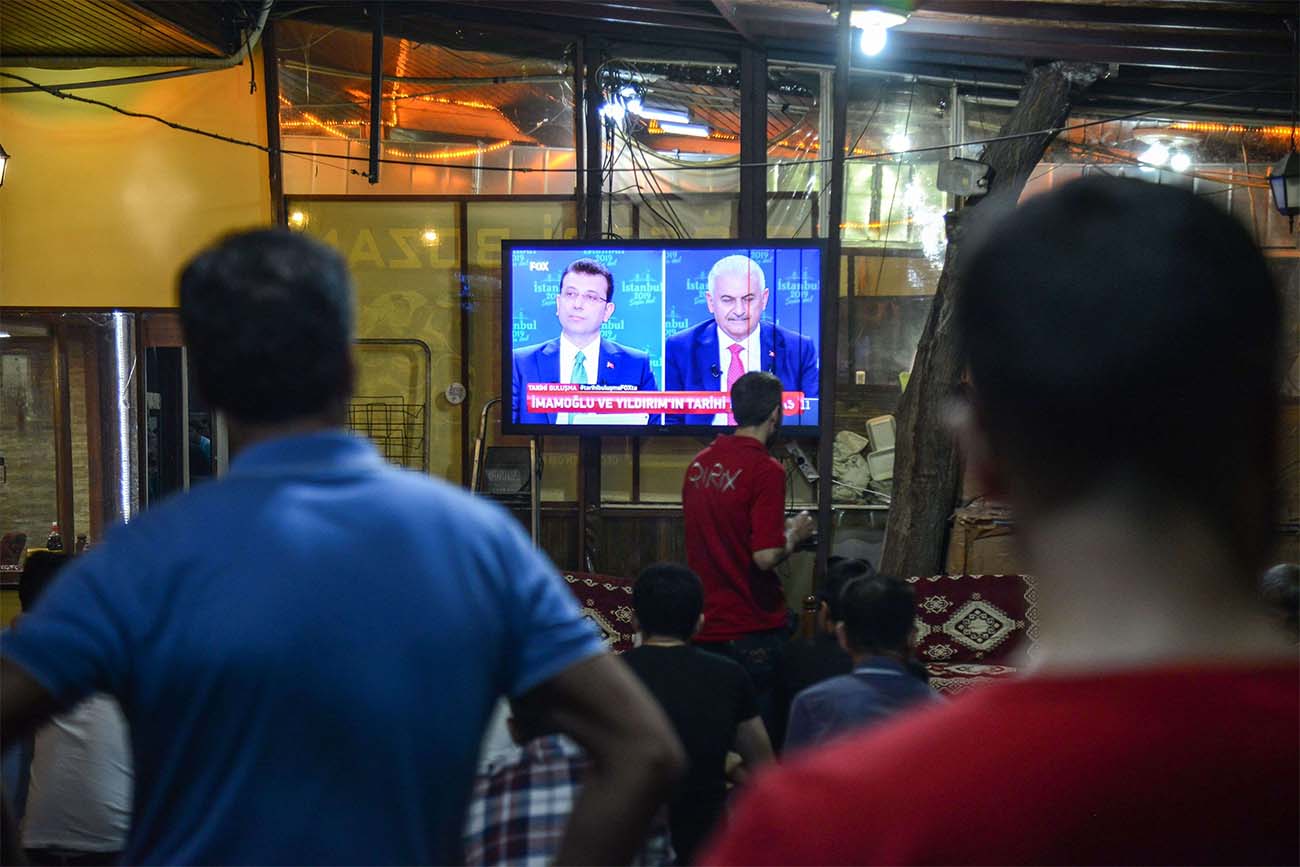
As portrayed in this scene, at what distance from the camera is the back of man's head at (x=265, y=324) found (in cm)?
150

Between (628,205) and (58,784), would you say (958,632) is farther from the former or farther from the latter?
(58,784)

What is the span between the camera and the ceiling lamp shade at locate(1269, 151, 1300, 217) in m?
7.84

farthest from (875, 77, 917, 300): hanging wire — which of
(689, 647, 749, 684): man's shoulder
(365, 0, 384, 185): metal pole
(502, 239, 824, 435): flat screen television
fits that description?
(689, 647, 749, 684): man's shoulder

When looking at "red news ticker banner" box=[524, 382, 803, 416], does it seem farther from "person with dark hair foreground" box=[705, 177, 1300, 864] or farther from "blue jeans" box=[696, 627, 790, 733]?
"person with dark hair foreground" box=[705, 177, 1300, 864]

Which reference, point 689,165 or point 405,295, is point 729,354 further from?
point 405,295

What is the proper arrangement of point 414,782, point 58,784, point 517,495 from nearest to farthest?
point 414,782, point 58,784, point 517,495

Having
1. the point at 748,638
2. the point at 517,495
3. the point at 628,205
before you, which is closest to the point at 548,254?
the point at 628,205

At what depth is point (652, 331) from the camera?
876cm

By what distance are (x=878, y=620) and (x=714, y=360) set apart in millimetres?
5390

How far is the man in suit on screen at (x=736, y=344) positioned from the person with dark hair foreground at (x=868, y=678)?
5125 millimetres

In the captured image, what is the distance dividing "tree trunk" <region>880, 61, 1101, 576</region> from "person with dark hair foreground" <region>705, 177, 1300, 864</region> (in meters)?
7.89

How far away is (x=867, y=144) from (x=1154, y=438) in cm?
929

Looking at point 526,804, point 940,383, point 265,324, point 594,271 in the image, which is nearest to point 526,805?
point 526,804

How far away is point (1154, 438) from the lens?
2.68 feet
